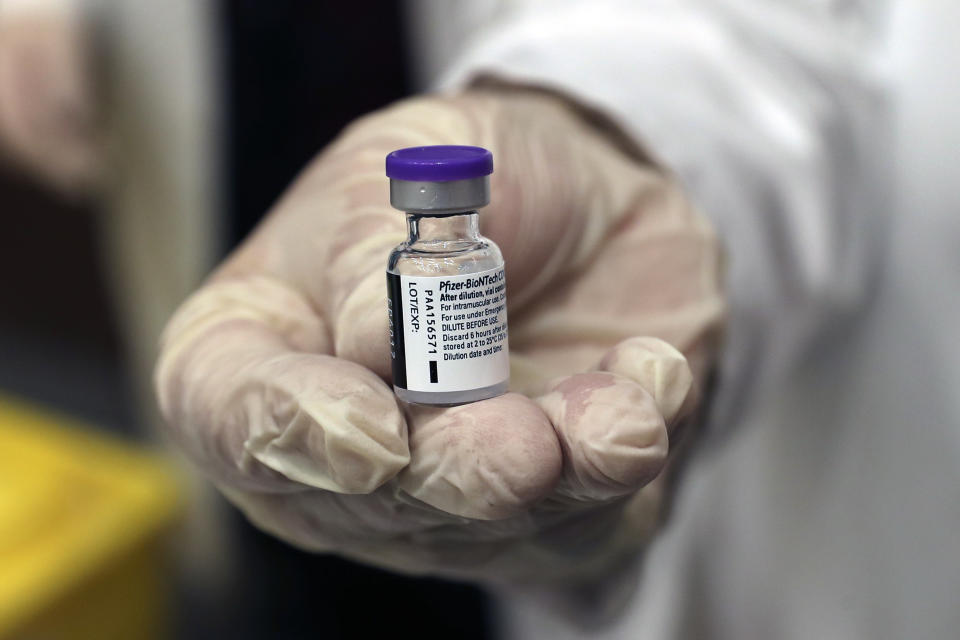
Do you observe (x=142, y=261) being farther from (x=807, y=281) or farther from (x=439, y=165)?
(x=439, y=165)

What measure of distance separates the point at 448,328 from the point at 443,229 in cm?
8

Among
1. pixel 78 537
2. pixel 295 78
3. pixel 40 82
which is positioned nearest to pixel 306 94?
pixel 295 78

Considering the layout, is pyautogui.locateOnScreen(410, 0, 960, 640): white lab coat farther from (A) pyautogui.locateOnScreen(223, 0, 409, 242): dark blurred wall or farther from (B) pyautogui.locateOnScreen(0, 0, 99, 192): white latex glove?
(B) pyautogui.locateOnScreen(0, 0, 99, 192): white latex glove

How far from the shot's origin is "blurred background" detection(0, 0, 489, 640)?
118 cm

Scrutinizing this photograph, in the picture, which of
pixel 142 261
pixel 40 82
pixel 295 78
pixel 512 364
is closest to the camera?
pixel 512 364

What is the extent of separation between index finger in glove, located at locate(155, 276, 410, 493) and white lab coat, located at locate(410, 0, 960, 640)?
13.0 inches

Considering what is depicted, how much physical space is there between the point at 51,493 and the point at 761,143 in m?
1.08

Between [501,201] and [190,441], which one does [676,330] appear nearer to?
[501,201]

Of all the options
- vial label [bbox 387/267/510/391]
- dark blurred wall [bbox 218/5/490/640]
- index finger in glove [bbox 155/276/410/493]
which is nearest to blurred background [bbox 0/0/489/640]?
dark blurred wall [bbox 218/5/490/640]

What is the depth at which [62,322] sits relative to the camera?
230 cm

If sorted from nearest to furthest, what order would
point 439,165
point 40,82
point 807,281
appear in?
point 439,165 → point 807,281 → point 40,82

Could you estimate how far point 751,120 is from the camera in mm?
834

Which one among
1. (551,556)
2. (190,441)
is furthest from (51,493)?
(551,556)

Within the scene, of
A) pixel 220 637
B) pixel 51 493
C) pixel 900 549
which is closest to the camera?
pixel 900 549
